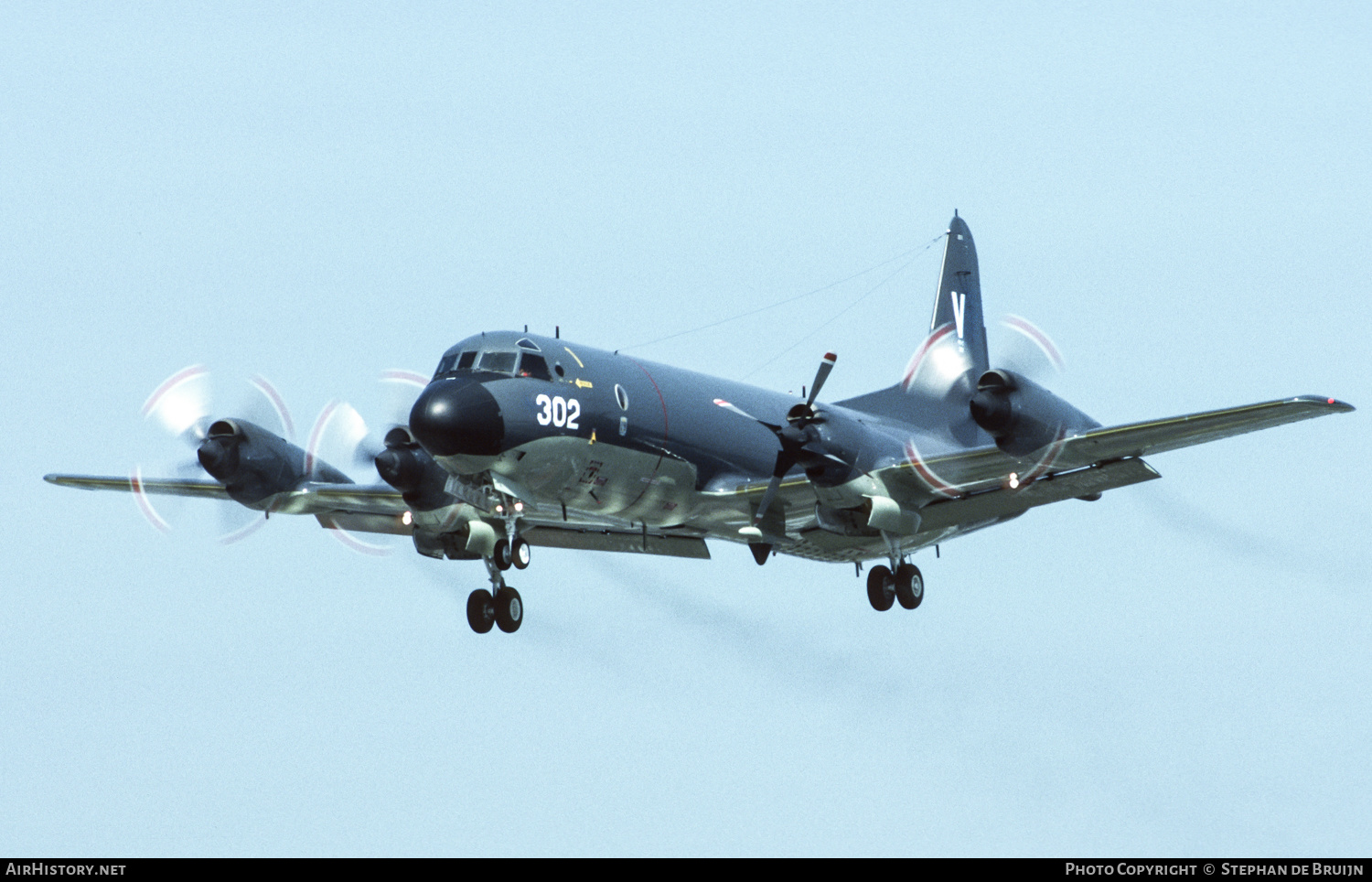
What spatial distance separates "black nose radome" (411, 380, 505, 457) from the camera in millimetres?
25328

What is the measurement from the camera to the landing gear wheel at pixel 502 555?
27.3 meters

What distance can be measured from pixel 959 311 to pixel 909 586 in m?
10.2

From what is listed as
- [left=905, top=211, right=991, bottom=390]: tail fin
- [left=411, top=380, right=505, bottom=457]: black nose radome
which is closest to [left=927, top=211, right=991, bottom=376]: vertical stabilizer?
[left=905, top=211, right=991, bottom=390]: tail fin

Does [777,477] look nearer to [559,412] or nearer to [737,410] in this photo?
[737,410]

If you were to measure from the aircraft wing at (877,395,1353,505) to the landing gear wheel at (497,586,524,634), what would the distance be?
629 centimetres

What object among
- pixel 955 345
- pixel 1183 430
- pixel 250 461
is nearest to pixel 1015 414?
pixel 1183 430

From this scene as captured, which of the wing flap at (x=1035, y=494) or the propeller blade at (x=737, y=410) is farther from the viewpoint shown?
the propeller blade at (x=737, y=410)

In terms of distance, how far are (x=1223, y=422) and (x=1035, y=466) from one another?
10.3 ft

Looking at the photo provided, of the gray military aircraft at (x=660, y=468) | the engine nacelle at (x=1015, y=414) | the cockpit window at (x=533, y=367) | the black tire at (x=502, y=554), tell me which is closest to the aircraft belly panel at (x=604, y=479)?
the gray military aircraft at (x=660, y=468)

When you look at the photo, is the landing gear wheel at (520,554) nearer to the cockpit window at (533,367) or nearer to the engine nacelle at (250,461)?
the cockpit window at (533,367)

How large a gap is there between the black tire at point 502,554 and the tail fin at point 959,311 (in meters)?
13.0
